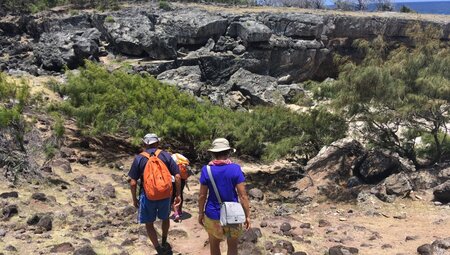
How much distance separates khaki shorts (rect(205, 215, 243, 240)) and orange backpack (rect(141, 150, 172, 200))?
83 cm

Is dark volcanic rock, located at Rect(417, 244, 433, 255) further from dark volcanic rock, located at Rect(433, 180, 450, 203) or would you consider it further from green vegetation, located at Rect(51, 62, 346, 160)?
green vegetation, located at Rect(51, 62, 346, 160)

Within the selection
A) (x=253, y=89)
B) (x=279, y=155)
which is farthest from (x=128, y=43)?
(x=279, y=155)

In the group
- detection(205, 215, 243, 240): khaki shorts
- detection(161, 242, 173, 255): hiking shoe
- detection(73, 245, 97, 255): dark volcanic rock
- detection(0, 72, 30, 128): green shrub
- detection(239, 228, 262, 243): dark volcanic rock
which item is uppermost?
detection(205, 215, 243, 240): khaki shorts

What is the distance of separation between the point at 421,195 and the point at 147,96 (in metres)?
8.28

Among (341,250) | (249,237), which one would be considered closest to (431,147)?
(341,250)

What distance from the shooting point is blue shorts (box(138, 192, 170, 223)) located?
5.95m

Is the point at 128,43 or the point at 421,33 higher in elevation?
the point at 421,33

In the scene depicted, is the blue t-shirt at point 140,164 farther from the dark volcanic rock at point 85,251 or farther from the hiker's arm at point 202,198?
the dark volcanic rock at point 85,251

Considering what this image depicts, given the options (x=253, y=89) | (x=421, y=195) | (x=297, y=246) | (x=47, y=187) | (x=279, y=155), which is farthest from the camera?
(x=253, y=89)

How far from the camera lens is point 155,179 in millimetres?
5797

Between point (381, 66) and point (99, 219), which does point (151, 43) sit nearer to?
point (381, 66)

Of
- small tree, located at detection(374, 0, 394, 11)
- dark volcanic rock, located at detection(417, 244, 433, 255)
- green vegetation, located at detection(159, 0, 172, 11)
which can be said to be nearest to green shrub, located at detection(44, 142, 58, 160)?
dark volcanic rock, located at detection(417, 244, 433, 255)

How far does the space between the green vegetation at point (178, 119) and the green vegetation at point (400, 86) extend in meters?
1.35

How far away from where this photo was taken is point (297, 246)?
773 centimetres
